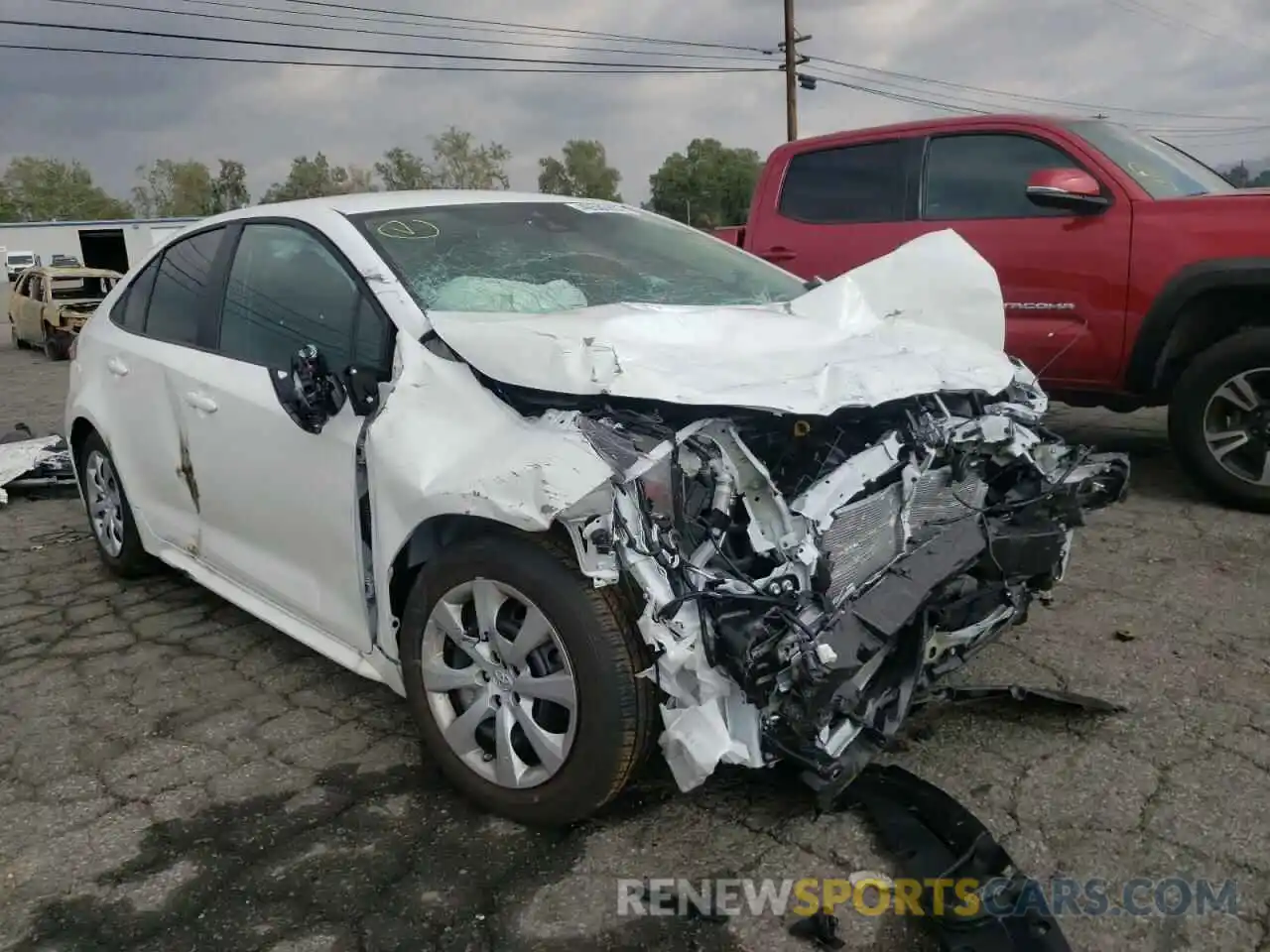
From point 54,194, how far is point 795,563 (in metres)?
102

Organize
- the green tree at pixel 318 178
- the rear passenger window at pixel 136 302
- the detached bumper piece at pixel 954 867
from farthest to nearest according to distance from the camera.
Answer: the green tree at pixel 318 178 → the rear passenger window at pixel 136 302 → the detached bumper piece at pixel 954 867

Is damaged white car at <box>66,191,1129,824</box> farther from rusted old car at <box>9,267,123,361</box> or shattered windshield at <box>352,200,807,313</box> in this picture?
rusted old car at <box>9,267,123,361</box>

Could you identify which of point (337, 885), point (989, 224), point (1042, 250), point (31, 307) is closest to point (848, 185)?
point (989, 224)

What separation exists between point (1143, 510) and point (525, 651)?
3.84 metres

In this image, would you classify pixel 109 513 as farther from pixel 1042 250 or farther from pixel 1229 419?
pixel 1229 419

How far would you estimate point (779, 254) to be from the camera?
21.4ft

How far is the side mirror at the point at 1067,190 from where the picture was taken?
4.93m

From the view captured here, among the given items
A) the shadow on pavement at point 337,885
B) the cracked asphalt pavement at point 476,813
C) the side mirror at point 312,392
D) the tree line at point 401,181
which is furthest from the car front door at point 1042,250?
the tree line at point 401,181

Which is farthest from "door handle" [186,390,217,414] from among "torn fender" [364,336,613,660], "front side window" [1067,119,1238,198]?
"front side window" [1067,119,1238,198]

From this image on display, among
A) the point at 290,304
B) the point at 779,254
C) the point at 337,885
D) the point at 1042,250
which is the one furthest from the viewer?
the point at 779,254

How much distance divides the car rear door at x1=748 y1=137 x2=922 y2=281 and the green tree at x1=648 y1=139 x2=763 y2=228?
2220 inches

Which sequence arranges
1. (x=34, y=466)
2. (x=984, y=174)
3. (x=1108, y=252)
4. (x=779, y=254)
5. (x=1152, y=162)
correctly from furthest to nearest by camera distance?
(x=34, y=466), (x=779, y=254), (x=984, y=174), (x=1152, y=162), (x=1108, y=252)

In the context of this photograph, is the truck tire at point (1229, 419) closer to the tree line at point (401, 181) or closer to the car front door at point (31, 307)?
the car front door at point (31, 307)

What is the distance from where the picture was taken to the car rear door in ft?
19.6
